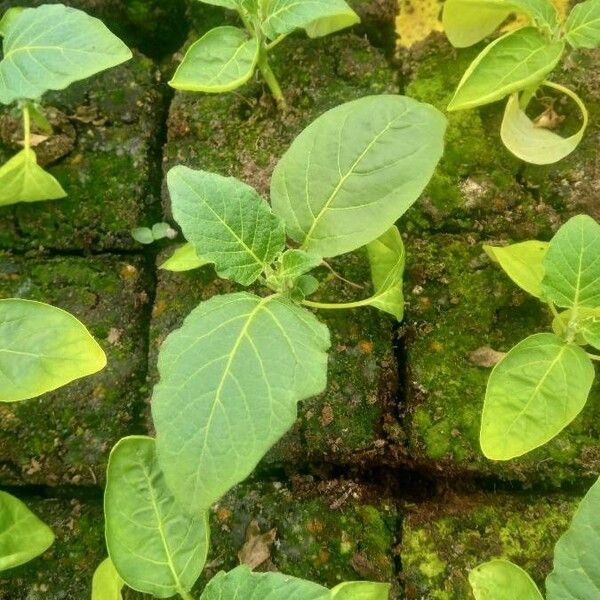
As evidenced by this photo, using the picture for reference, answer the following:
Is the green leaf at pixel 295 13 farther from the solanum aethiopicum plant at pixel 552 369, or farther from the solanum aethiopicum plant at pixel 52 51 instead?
the solanum aethiopicum plant at pixel 552 369

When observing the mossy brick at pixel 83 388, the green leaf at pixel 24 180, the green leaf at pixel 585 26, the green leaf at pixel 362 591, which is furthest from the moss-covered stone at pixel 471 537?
the green leaf at pixel 24 180

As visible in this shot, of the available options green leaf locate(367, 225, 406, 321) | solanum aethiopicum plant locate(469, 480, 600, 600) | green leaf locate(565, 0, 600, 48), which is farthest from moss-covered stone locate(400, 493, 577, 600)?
green leaf locate(565, 0, 600, 48)

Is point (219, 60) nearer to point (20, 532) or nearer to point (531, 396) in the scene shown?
point (531, 396)

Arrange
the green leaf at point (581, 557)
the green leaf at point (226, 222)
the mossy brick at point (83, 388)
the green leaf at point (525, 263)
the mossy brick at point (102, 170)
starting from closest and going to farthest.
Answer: the green leaf at point (581, 557) < the green leaf at point (226, 222) < the green leaf at point (525, 263) < the mossy brick at point (83, 388) < the mossy brick at point (102, 170)

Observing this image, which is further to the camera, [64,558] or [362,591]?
[64,558]

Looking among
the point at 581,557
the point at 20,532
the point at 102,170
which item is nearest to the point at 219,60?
the point at 102,170

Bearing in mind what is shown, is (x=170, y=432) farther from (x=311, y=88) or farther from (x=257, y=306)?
(x=311, y=88)
